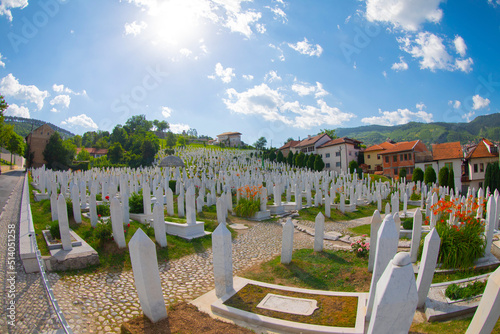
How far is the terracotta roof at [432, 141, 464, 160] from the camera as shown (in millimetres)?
35416

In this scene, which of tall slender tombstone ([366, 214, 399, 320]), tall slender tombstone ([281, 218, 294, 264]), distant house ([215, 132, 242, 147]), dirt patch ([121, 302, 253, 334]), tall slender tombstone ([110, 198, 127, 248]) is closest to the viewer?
dirt patch ([121, 302, 253, 334])

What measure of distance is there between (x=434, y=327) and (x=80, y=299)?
5903mm

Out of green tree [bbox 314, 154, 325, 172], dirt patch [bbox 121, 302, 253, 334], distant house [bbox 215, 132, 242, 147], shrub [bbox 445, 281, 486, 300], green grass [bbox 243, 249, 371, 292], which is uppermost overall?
distant house [bbox 215, 132, 242, 147]

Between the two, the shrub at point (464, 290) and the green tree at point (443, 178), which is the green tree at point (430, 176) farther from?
the shrub at point (464, 290)

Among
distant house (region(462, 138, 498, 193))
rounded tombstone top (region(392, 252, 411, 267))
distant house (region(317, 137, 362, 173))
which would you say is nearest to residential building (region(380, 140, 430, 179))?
distant house (region(317, 137, 362, 173))

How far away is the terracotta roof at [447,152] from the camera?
35.4m

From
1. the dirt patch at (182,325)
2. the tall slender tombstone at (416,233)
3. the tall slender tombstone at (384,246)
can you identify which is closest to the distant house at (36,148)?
the dirt patch at (182,325)

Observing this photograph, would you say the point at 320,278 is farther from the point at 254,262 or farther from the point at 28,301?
the point at 28,301

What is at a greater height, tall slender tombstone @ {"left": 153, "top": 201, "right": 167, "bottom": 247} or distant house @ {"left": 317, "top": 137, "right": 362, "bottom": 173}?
distant house @ {"left": 317, "top": 137, "right": 362, "bottom": 173}

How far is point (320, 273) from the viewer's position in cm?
654

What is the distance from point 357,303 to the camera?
4664 mm

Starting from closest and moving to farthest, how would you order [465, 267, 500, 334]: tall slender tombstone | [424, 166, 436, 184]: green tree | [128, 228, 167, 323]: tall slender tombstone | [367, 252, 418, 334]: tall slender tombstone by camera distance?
[367, 252, 418, 334]: tall slender tombstone → [465, 267, 500, 334]: tall slender tombstone → [128, 228, 167, 323]: tall slender tombstone → [424, 166, 436, 184]: green tree

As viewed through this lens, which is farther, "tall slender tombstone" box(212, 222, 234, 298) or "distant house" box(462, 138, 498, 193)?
"distant house" box(462, 138, 498, 193)

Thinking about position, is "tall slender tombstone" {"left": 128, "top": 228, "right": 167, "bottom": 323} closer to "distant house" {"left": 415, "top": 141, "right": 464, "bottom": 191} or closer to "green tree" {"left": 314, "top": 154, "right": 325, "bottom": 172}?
"distant house" {"left": 415, "top": 141, "right": 464, "bottom": 191}
